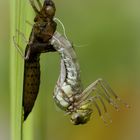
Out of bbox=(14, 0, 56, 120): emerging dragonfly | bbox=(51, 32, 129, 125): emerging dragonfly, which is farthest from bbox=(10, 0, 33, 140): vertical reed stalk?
bbox=(51, 32, 129, 125): emerging dragonfly

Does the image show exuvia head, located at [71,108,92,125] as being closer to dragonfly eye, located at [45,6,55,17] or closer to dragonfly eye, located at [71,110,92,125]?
dragonfly eye, located at [71,110,92,125]

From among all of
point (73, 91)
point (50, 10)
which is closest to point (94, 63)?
point (73, 91)

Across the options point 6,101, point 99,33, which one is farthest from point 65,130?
point 99,33

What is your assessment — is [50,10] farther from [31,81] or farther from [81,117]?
[81,117]

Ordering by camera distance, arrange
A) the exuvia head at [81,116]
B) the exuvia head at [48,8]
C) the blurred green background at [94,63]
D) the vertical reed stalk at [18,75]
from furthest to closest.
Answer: the blurred green background at [94,63] → the exuvia head at [81,116] → the exuvia head at [48,8] → the vertical reed stalk at [18,75]

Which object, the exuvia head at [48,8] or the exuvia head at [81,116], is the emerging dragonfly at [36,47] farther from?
the exuvia head at [81,116]

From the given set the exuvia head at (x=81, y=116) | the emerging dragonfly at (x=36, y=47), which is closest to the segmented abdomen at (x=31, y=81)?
the emerging dragonfly at (x=36, y=47)

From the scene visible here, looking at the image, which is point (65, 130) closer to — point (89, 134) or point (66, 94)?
point (89, 134)

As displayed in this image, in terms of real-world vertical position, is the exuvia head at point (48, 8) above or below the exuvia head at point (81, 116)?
above

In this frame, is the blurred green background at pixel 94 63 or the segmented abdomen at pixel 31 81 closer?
the segmented abdomen at pixel 31 81
